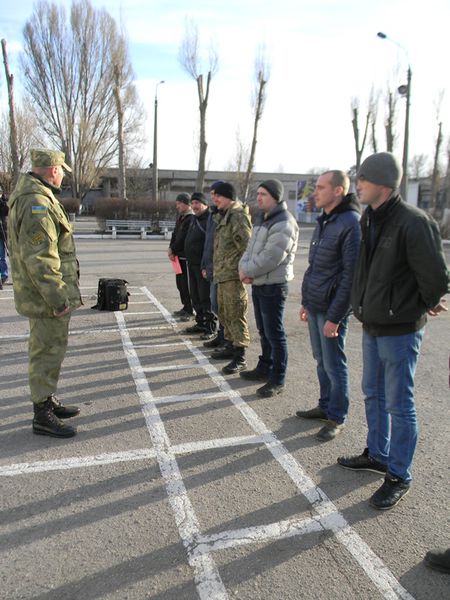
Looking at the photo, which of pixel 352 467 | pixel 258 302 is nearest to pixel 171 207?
pixel 258 302

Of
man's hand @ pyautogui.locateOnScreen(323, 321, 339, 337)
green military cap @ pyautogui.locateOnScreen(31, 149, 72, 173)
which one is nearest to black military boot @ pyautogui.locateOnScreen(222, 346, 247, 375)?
man's hand @ pyautogui.locateOnScreen(323, 321, 339, 337)

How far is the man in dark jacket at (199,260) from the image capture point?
6.88 m

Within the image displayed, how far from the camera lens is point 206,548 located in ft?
8.22

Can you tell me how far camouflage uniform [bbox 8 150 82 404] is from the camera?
3.43 meters

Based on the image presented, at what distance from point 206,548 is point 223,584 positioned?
0.26m

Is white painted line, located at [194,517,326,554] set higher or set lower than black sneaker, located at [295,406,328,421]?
lower

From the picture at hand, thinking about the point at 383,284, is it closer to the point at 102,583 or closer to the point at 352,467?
the point at 352,467

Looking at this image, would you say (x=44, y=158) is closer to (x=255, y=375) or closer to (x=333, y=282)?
(x=333, y=282)

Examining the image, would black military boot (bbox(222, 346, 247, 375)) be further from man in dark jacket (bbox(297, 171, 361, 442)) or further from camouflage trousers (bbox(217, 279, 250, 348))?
man in dark jacket (bbox(297, 171, 361, 442))

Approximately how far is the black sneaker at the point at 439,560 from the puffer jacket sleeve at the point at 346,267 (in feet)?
5.30

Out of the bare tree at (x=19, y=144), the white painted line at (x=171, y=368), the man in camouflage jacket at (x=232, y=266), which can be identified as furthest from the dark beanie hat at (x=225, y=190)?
the bare tree at (x=19, y=144)

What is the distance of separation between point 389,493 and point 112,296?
19.5 feet

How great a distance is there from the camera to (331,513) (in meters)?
2.82

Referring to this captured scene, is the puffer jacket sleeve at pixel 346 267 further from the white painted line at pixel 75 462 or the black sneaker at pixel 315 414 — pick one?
the white painted line at pixel 75 462
